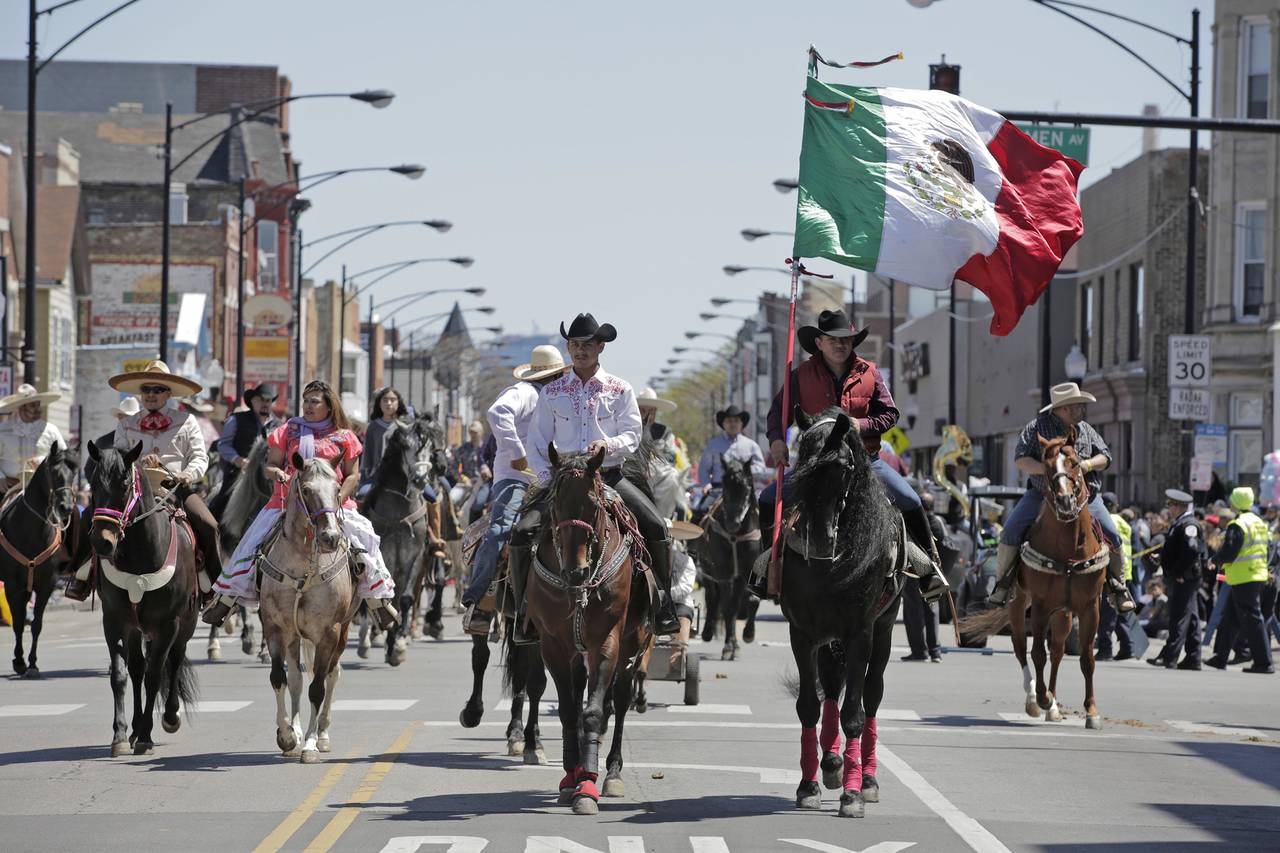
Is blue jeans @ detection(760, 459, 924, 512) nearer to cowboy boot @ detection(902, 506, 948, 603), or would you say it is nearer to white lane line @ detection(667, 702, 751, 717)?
cowboy boot @ detection(902, 506, 948, 603)

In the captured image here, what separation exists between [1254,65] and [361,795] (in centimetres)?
3947

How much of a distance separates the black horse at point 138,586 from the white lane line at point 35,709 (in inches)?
89.1

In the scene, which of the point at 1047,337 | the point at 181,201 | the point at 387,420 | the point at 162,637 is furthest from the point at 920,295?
the point at 162,637

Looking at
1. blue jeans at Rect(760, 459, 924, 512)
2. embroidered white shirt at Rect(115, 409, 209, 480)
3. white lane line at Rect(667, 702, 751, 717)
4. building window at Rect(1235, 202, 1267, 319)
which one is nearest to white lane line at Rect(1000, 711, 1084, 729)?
white lane line at Rect(667, 702, 751, 717)

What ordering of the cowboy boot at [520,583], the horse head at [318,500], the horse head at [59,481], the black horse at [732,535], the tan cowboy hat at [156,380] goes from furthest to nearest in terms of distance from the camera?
the black horse at [732,535] < the horse head at [59,481] < the tan cowboy hat at [156,380] < the horse head at [318,500] < the cowboy boot at [520,583]

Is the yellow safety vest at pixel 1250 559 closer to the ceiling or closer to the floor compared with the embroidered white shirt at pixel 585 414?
closer to the floor

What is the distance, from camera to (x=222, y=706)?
18297mm

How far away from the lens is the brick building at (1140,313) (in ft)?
177

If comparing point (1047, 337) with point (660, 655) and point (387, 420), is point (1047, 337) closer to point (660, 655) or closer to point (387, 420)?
point (387, 420)

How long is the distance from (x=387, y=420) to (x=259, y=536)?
28.0 ft

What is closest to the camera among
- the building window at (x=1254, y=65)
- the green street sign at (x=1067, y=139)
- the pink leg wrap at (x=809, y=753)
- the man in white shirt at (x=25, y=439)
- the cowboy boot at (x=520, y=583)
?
the pink leg wrap at (x=809, y=753)

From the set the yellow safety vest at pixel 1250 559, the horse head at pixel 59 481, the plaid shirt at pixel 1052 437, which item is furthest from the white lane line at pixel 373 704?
the yellow safety vest at pixel 1250 559

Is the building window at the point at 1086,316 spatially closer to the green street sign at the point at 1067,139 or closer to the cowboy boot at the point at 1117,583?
the green street sign at the point at 1067,139

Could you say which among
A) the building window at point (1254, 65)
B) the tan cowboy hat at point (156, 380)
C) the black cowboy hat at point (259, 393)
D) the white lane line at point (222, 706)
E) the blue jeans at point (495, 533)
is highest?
the building window at point (1254, 65)
